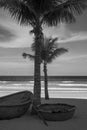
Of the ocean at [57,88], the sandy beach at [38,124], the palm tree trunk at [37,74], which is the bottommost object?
the ocean at [57,88]

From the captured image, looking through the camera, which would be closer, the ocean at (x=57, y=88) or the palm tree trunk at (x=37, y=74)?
the palm tree trunk at (x=37, y=74)

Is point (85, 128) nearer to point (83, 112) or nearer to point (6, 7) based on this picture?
point (83, 112)

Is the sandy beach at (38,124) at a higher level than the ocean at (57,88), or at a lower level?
higher

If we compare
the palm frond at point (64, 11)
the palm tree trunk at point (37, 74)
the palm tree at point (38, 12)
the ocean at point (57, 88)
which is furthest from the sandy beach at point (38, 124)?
the ocean at point (57, 88)

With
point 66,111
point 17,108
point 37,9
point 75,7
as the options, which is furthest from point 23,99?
point 75,7

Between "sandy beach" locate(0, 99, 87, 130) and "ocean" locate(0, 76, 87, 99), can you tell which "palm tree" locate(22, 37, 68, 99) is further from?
"ocean" locate(0, 76, 87, 99)

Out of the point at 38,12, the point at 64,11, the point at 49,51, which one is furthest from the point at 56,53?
the point at 38,12

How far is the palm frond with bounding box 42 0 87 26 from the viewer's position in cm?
709

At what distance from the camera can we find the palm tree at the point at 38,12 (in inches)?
269

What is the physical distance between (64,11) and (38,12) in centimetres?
116

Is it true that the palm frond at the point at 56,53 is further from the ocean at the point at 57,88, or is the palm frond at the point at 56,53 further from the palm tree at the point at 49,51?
the ocean at the point at 57,88

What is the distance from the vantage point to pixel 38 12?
7.00 m

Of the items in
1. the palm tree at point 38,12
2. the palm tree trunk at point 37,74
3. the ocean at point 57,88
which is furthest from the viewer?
the ocean at point 57,88

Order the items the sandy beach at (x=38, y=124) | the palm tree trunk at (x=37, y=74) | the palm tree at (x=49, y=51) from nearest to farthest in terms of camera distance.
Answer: the sandy beach at (x=38, y=124) < the palm tree trunk at (x=37, y=74) < the palm tree at (x=49, y=51)
